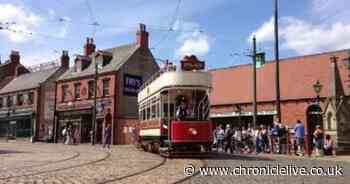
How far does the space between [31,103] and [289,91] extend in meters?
30.9

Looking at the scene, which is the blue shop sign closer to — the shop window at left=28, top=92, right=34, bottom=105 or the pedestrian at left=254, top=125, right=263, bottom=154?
the shop window at left=28, top=92, right=34, bottom=105

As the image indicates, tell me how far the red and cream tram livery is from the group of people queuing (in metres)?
5.23

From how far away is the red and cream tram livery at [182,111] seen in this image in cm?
1800

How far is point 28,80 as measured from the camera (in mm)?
58156

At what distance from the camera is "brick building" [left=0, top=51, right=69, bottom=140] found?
174 ft

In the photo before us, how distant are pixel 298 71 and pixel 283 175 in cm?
2404

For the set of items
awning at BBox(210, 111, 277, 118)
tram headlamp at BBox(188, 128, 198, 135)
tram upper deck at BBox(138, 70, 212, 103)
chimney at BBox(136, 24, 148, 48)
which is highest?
chimney at BBox(136, 24, 148, 48)

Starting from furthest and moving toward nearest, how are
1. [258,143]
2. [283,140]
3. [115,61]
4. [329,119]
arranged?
1. [115,61]
2. [329,119]
3. [258,143]
4. [283,140]

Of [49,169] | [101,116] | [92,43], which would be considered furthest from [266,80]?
[49,169]

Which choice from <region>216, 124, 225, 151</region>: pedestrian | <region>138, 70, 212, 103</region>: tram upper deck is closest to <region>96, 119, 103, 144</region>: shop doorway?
<region>216, 124, 225, 151</region>: pedestrian

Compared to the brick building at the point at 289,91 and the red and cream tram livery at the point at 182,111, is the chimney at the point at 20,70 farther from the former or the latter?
the red and cream tram livery at the point at 182,111

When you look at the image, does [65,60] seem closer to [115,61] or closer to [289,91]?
[115,61]

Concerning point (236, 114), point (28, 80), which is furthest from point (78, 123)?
point (236, 114)

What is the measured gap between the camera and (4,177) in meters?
12.0
